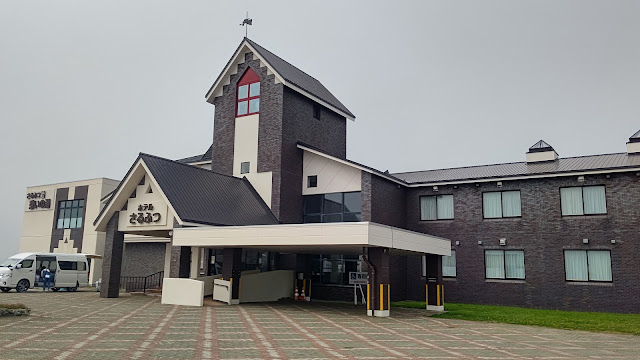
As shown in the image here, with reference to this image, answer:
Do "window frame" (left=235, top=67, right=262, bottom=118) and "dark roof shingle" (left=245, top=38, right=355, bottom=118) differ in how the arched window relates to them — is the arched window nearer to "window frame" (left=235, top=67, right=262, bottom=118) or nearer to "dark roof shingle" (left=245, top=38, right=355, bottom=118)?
"window frame" (left=235, top=67, right=262, bottom=118)

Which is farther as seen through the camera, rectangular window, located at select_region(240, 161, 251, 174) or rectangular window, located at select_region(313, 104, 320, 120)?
rectangular window, located at select_region(313, 104, 320, 120)

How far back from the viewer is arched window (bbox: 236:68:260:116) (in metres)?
28.5

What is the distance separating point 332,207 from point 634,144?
46.6 ft

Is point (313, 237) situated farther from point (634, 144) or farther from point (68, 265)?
point (68, 265)

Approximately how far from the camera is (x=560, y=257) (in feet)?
77.0

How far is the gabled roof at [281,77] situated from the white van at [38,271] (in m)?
12.0

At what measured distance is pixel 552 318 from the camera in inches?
755

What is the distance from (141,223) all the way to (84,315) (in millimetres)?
6756

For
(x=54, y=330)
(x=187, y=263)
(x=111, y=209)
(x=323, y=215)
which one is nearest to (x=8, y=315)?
(x=54, y=330)

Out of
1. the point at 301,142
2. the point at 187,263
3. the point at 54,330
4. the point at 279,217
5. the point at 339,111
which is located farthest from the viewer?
the point at 339,111

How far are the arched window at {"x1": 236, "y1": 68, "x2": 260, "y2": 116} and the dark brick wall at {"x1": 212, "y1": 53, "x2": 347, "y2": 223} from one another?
12.3 inches

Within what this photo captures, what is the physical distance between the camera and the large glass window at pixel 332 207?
25500 millimetres

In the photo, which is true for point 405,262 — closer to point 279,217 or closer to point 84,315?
point 279,217

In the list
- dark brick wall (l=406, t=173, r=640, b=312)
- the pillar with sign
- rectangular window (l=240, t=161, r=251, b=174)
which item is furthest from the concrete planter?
dark brick wall (l=406, t=173, r=640, b=312)
